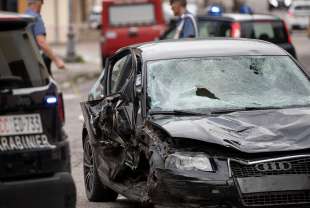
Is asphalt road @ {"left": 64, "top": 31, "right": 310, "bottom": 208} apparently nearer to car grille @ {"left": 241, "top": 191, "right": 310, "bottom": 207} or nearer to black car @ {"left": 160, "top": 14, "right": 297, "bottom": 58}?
car grille @ {"left": 241, "top": 191, "right": 310, "bottom": 207}

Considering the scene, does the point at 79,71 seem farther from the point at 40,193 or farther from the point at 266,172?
the point at 40,193

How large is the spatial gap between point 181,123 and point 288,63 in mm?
1693

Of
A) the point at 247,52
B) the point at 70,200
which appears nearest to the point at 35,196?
the point at 70,200

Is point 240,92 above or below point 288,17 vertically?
above

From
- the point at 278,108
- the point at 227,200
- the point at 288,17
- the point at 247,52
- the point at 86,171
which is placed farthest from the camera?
the point at 288,17

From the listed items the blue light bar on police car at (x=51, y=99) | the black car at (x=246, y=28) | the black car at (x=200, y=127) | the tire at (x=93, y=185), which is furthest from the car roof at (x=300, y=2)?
the blue light bar on police car at (x=51, y=99)

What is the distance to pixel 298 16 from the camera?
58.1 metres

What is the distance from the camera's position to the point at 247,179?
750cm

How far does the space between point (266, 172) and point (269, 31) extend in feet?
43.5

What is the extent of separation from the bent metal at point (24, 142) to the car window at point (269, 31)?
13472mm

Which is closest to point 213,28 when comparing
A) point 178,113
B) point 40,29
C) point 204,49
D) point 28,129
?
point 40,29

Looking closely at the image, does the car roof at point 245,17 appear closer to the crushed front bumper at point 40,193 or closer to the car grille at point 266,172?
the car grille at point 266,172

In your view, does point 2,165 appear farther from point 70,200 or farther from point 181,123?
point 181,123

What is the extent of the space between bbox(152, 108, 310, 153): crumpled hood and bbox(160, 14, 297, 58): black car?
11.5 meters
